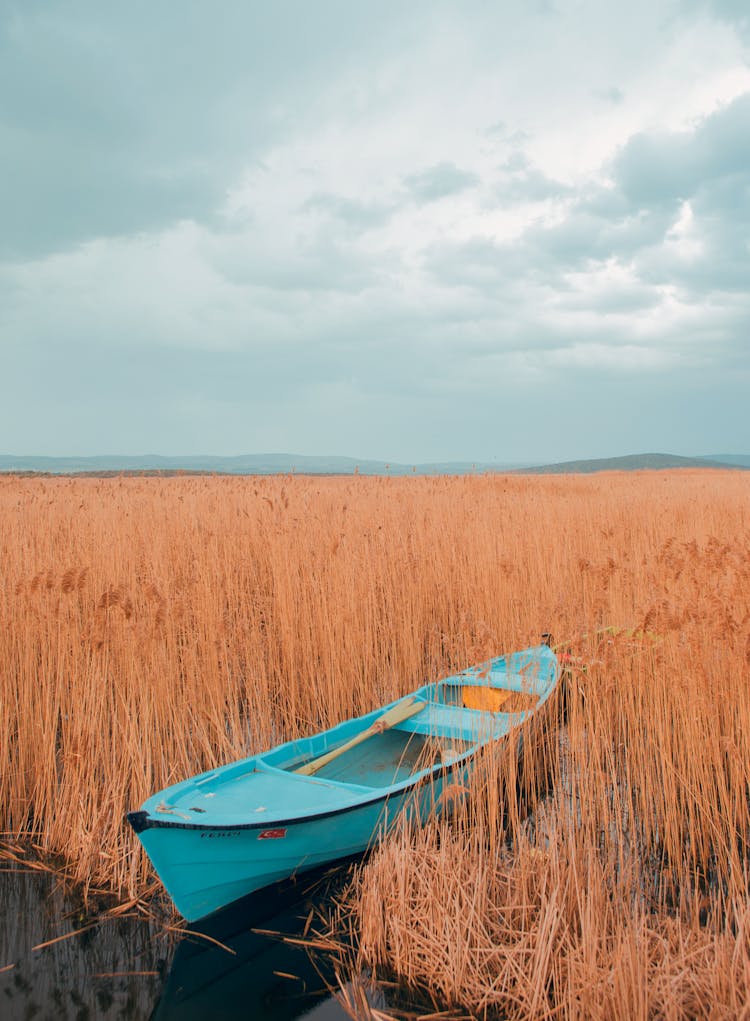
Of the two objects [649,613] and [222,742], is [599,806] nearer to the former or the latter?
[649,613]

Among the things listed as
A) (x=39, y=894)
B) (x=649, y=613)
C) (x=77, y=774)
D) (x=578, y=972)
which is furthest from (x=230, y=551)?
(x=578, y=972)

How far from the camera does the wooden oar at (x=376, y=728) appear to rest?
3234 millimetres

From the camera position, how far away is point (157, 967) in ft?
8.10

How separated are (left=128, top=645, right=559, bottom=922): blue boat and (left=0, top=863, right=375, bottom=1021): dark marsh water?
0.13m

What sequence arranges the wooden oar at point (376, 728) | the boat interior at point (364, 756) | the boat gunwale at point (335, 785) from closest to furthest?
the boat gunwale at point (335, 785), the boat interior at point (364, 756), the wooden oar at point (376, 728)

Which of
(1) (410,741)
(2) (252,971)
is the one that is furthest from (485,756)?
(2) (252,971)

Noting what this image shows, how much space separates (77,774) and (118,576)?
2489 millimetres

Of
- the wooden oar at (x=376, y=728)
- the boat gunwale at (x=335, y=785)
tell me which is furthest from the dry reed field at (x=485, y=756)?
the wooden oar at (x=376, y=728)

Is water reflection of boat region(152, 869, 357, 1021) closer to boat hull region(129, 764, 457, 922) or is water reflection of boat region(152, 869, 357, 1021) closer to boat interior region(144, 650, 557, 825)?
boat hull region(129, 764, 457, 922)

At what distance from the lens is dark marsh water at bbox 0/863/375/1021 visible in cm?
233

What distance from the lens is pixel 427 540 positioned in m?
7.10

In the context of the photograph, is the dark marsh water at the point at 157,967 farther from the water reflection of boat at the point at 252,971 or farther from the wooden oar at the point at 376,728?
the wooden oar at the point at 376,728

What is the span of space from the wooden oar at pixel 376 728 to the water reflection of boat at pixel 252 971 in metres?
0.53

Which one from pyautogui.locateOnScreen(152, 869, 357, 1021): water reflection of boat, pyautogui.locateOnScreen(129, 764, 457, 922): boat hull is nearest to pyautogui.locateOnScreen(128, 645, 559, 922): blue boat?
pyautogui.locateOnScreen(129, 764, 457, 922): boat hull
